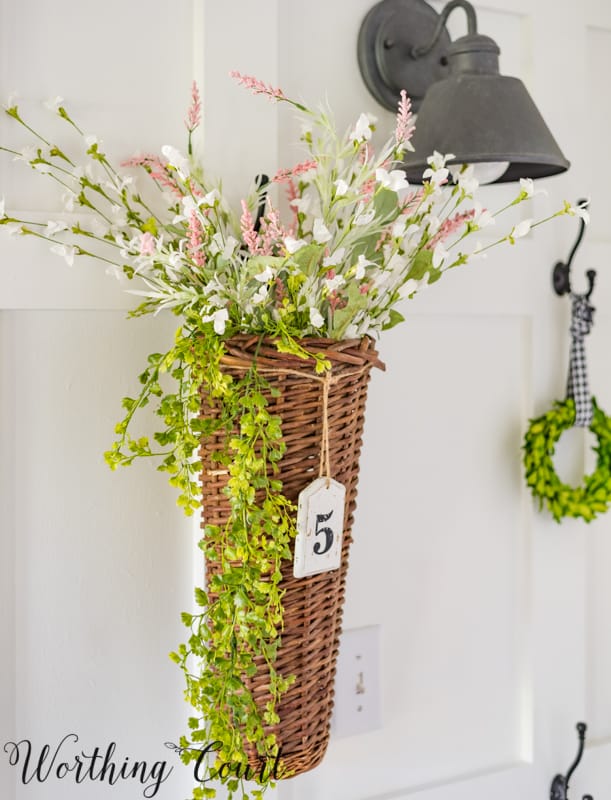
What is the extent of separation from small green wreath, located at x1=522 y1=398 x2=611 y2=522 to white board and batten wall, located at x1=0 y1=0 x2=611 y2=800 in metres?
0.05

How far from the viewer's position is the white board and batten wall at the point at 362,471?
94cm

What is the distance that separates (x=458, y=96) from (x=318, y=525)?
0.49 metres

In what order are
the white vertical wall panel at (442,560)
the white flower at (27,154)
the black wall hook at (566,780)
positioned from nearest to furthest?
the white flower at (27,154), the white vertical wall panel at (442,560), the black wall hook at (566,780)

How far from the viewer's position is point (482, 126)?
938 mm

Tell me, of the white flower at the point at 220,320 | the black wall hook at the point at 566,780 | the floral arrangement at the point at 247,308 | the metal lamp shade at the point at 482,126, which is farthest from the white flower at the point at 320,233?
the black wall hook at the point at 566,780

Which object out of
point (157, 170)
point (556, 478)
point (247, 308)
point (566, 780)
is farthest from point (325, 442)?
point (566, 780)

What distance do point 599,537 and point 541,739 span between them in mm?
312

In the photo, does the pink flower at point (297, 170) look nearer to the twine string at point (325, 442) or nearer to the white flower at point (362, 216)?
the white flower at point (362, 216)

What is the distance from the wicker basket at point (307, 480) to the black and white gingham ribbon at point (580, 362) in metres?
0.44

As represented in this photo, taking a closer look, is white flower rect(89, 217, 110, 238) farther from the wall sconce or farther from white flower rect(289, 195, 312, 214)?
the wall sconce

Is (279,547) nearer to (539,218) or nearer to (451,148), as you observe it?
(451,148)

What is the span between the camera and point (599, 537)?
1.36 metres

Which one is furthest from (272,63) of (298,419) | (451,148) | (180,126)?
(298,419)

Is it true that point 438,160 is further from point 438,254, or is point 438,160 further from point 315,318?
point 315,318
